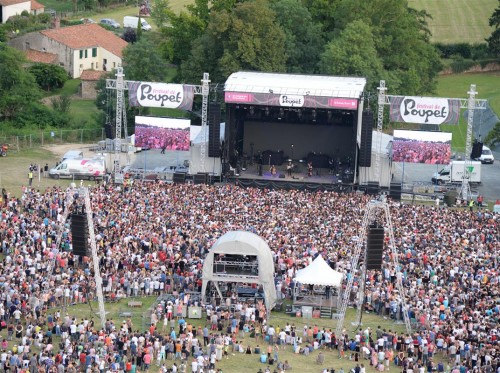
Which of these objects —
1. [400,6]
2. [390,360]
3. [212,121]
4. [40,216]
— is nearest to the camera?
[390,360]

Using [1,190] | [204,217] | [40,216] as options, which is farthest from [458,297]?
[1,190]

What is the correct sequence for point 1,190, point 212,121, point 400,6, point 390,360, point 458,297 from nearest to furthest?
1. point 390,360
2. point 458,297
3. point 1,190
4. point 212,121
5. point 400,6

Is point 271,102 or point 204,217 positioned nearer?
point 204,217

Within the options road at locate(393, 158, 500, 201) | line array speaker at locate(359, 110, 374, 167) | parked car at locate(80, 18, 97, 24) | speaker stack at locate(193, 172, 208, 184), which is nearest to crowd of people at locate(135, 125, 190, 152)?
speaker stack at locate(193, 172, 208, 184)

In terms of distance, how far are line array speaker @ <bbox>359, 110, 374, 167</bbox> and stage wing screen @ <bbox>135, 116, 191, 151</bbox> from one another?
28.8ft

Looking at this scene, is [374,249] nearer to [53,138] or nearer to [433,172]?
[433,172]

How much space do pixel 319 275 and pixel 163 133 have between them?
22.8 m

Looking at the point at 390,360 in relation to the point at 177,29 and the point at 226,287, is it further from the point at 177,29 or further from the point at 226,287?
the point at 177,29

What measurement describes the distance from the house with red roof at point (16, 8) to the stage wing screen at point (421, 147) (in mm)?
53872

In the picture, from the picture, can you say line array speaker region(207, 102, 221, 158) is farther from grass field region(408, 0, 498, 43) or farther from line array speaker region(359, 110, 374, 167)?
grass field region(408, 0, 498, 43)

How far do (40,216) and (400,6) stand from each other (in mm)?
37349

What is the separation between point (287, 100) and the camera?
237 feet

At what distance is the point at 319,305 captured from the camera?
53.8 meters

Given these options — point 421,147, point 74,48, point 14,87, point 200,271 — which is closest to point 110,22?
point 74,48
